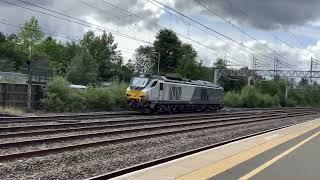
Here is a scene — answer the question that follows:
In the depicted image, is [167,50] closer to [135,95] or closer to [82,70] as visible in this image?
[82,70]

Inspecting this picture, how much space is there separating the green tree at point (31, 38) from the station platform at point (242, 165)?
92.7 metres

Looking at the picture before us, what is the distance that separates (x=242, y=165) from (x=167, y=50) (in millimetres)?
102780

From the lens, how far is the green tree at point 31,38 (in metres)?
106

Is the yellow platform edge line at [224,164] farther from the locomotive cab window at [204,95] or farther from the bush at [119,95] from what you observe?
the locomotive cab window at [204,95]

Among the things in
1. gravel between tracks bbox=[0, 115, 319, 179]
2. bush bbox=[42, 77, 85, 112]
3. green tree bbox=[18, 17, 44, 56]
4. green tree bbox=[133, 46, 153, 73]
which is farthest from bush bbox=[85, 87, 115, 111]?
green tree bbox=[133, 46, 153, 73]

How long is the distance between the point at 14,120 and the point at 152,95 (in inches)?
662

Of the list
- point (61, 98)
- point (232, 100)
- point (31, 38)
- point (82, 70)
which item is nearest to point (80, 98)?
point (61, 98)

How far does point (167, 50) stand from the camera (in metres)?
116

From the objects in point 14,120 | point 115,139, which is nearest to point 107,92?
point 14,120

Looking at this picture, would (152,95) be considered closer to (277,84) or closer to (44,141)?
(44,141)

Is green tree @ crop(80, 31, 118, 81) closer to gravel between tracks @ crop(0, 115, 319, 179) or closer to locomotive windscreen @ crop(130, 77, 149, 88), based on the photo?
locomotive windscreen @ crop(130, 77, 149, 88)

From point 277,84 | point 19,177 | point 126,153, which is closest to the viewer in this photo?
point 19,177

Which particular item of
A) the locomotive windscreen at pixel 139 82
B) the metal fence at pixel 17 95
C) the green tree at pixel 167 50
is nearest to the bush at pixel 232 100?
the green tree at pixel 167 50

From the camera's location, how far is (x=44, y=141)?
58.4 feet
